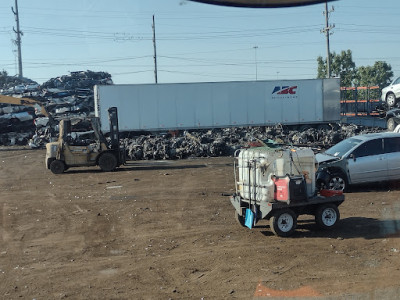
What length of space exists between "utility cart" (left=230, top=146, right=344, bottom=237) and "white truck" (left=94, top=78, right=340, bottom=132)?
20.7m

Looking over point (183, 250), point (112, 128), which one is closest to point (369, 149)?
point (183, 250)

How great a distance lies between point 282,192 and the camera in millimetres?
7523

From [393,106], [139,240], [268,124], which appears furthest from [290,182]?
[268,124]

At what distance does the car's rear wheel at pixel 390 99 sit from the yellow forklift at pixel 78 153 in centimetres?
1633

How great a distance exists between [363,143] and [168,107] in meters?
18.0

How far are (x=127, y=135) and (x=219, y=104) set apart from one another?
6.45 meters

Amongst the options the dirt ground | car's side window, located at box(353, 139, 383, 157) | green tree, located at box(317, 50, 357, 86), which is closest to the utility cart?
the dirt ground

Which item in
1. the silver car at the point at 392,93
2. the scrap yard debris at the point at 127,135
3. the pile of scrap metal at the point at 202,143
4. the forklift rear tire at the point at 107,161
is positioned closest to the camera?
the forklift rear tire at the point at 107,161

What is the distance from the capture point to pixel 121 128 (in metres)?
28.0

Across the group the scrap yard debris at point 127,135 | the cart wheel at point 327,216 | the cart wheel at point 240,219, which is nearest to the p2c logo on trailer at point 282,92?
the scrap yard debris at point 127,135

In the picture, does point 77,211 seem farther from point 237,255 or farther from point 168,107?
point 168,107

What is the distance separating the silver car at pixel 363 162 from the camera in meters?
11.6

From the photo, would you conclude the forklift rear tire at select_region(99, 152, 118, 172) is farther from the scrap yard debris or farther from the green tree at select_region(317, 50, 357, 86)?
the green tree at select_region(317, 50, 357, 86)

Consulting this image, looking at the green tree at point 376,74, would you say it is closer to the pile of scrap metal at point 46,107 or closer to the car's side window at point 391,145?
the pile of scrap metal at point 46,107
